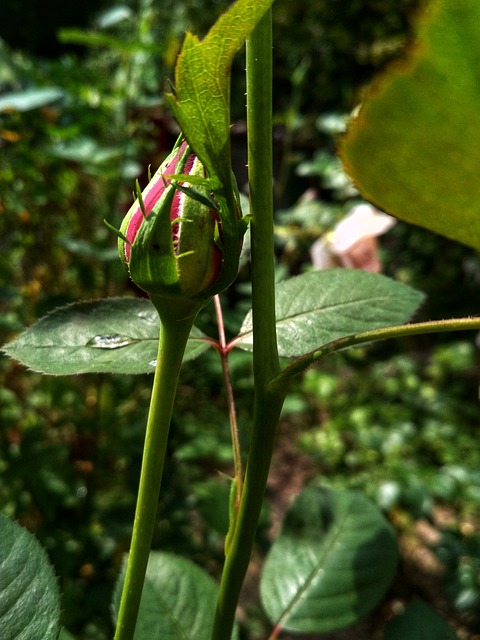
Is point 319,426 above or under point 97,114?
under

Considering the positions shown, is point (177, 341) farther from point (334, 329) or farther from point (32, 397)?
point (32, 397)

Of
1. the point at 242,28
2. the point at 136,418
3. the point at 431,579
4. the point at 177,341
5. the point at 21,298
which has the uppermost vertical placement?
the point at 242,28

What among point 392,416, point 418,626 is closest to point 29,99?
point 418,626

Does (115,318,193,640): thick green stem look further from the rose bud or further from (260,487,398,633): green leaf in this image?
(260,487,398,633): green leaf

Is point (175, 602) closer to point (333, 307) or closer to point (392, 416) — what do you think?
point (333, 307)

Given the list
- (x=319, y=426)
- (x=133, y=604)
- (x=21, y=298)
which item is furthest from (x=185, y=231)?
(x=319, y=426)

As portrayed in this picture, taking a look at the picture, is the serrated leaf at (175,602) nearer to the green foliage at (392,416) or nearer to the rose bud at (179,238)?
the rose bud at (179,238)

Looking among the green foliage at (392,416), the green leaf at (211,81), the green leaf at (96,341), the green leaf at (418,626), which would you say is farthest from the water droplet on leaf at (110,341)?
the green foliage at (392,416)
